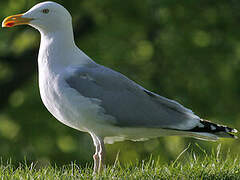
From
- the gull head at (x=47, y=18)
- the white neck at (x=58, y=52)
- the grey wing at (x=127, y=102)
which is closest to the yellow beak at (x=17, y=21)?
the gull head at (x=47, y=18)

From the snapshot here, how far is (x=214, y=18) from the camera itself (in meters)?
9.59

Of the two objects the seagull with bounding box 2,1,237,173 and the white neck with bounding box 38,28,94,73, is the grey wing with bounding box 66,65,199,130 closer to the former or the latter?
the seagull with bounding box 2,1,237,173

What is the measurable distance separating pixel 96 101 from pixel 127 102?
313mm

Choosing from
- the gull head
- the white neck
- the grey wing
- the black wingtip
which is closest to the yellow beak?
the gull head

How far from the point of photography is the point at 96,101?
14.0ft

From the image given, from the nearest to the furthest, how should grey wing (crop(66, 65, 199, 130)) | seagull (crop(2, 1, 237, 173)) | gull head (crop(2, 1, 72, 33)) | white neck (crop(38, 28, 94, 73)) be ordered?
seagull (crop(2, 1, 237, 173)) < grey wing (crop(66, 65, 199, 130)) < white neck (crop(38, 28, 94, 73)) < gull head (crop(2, 1, 72, 33))

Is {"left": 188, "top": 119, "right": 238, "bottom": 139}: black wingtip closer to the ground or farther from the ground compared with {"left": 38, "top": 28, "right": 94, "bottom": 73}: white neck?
closer to the ground

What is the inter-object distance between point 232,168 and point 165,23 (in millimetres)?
5592

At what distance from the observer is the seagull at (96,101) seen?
4199 mm

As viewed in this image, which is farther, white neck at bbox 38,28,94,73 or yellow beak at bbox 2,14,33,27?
yellow beak at bbox 2,14,33,27

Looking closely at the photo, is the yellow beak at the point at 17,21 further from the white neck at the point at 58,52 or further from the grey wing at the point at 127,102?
the grey wing at the point at 127,102

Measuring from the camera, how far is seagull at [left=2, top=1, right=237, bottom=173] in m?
4.20

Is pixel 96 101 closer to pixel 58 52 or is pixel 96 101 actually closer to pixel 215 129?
pixel 58 52

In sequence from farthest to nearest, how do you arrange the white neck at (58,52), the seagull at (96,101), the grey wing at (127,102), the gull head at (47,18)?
the gull head at (47,18)
the white neck at (58,52)
the grey wing at (127,102)
the seagull at (96,101)
